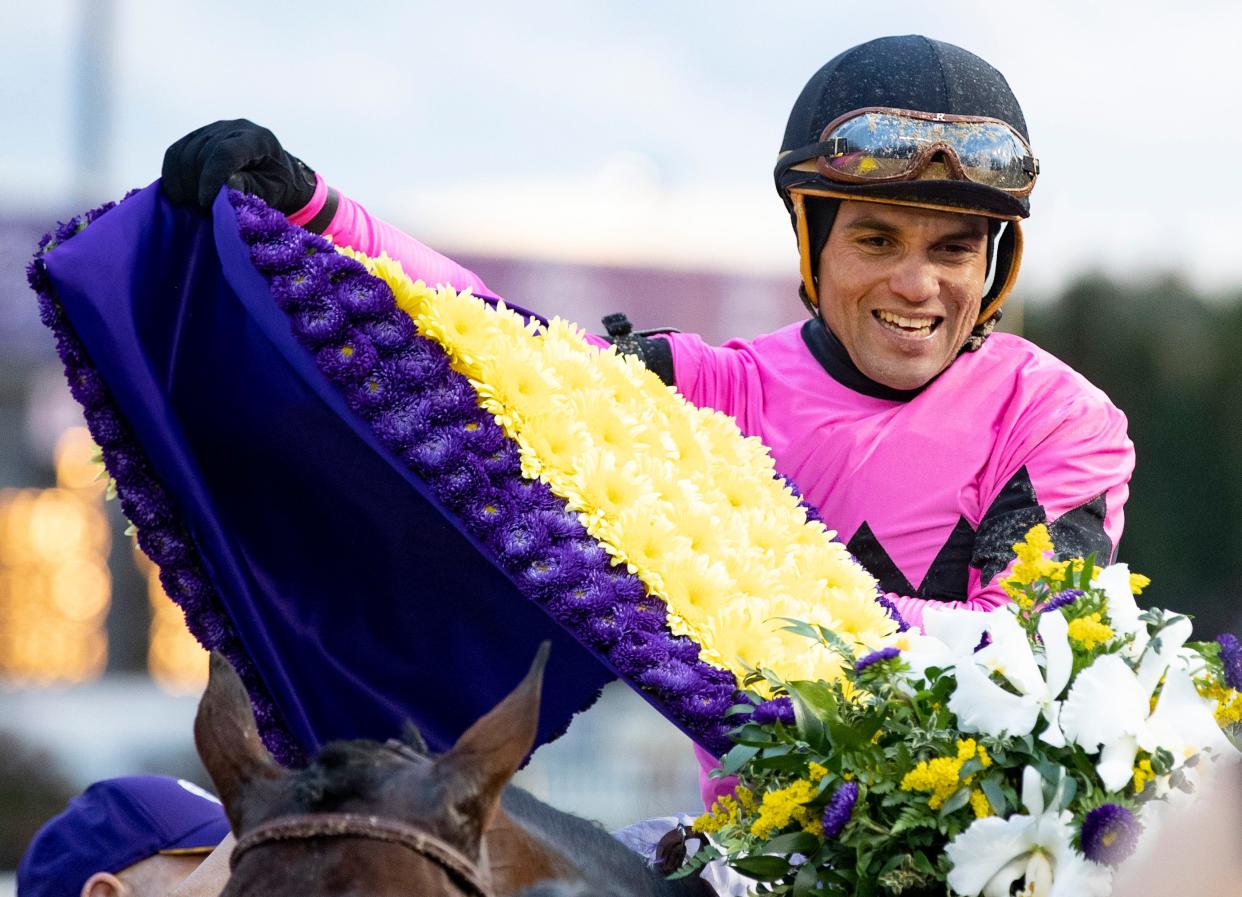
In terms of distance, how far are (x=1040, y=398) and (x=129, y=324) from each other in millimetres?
Answer: 1609

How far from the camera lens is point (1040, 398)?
3.00 m

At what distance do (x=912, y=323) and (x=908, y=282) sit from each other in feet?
0.30

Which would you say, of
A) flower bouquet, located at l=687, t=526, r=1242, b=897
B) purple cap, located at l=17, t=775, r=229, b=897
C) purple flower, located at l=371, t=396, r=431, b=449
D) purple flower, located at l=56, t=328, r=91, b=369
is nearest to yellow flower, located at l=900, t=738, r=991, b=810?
flower bouquet, located at l=687, t=526, r=1242, b=897

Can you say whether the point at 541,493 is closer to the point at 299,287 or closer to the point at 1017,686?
the point at 299,287

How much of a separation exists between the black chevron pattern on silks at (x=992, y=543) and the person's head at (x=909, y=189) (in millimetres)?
353

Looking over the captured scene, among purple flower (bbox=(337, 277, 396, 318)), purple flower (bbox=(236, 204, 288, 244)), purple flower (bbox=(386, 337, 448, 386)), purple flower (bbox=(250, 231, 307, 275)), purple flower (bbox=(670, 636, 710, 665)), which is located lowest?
purple flower (bbox=(670, 636, 710, 665))

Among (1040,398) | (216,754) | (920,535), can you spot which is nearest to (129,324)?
(216,754)

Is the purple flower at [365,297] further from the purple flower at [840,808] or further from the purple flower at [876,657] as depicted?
the purple flower at [840,808]

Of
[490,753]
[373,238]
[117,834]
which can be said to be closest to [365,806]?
[490,753]

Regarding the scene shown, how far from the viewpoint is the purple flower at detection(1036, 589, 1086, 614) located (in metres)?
2.11

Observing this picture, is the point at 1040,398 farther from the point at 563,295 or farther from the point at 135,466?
the point at 563,295

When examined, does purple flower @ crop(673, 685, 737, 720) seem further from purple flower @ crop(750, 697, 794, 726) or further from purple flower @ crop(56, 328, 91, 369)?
purple flower @ crop(56, 328, 91, 369)

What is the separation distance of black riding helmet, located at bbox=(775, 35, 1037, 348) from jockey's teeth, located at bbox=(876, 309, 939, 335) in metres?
0.13

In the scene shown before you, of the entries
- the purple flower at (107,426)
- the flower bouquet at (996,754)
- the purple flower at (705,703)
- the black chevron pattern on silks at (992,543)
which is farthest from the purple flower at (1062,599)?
the purple flower at (107,426)
